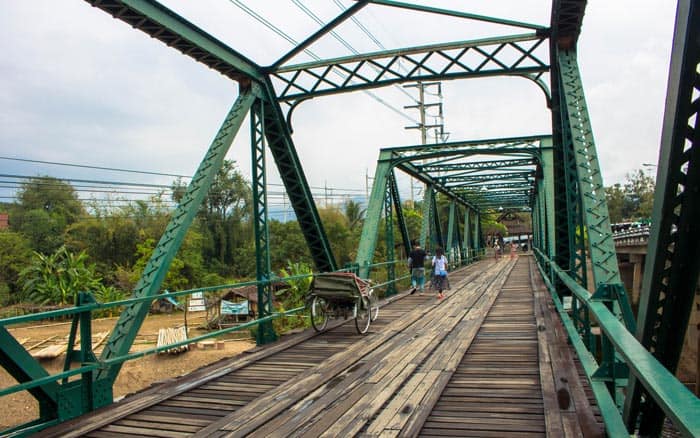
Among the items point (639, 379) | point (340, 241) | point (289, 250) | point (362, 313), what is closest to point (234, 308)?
point (362, 313)

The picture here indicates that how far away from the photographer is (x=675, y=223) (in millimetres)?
2652

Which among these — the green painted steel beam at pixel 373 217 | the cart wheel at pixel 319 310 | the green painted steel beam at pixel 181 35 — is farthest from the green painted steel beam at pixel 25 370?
the green painted steel beam at pixel 373 217

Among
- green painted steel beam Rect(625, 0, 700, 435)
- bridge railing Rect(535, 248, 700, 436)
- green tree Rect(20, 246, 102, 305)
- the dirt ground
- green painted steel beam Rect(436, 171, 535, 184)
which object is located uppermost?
green painted steel beam Rect(436, 171, 535, 184)

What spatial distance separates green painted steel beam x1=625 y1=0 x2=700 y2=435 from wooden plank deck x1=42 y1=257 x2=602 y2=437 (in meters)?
1.15

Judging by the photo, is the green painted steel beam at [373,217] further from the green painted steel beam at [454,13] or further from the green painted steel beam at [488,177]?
the green painted steel beam at [488,177]

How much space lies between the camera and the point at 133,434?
4207mm

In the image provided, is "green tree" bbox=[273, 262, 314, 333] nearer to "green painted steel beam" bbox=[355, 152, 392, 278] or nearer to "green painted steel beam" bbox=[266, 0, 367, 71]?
"green painted steel beam" bbox=[355, 152, 392, 278]

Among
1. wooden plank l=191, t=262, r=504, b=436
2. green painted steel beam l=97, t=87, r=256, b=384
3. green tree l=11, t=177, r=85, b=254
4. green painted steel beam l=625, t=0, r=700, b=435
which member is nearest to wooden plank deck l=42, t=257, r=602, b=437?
wooden plank l=191, t=262, r=504, b=436

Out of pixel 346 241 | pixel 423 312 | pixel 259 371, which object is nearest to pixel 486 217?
pixel 346 241

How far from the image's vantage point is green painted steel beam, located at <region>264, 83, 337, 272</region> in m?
9.11

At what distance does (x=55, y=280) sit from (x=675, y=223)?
3694cm

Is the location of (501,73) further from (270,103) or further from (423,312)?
(423,312)

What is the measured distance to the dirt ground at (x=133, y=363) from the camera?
18344mm

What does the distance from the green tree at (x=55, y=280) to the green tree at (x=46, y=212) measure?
930cm
